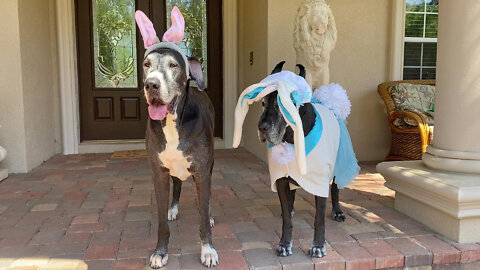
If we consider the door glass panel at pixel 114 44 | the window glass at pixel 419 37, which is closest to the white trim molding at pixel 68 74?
the door glass panel at pixel 114 44

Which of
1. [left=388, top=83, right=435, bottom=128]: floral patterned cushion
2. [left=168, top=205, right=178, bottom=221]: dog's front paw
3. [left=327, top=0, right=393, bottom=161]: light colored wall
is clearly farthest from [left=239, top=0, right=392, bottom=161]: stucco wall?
[left=168, top=205, right=178, bottom=221]: dog's front paw

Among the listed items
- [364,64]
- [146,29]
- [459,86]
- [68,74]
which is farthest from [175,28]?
[68,74]

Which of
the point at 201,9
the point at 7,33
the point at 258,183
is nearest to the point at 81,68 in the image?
the point at 7,33

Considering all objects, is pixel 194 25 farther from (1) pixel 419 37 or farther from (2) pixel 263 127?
(2) pixel 263 127

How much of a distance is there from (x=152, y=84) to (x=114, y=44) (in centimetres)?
467

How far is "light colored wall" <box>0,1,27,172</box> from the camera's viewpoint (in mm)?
4605

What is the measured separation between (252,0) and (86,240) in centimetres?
425

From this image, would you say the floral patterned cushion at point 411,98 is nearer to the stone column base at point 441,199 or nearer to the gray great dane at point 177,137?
the stone column base at point 441,199

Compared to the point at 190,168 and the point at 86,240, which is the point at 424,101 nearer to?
the point at 190,168

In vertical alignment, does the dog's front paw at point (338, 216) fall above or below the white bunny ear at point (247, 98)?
below

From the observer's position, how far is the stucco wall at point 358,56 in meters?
5.19

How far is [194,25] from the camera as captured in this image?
6414mm

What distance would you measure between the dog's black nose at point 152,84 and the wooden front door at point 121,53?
4347mm

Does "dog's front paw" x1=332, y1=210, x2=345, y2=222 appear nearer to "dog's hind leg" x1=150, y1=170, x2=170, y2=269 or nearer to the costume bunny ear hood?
the costume bunny ear hood
